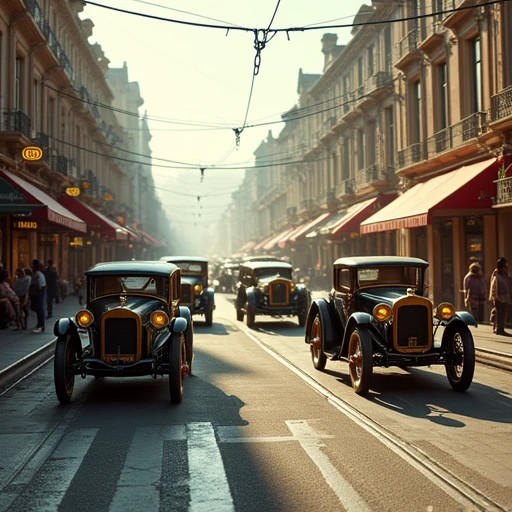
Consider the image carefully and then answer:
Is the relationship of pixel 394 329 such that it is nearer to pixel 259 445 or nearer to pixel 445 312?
pixel 445 312

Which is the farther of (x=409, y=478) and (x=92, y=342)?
(x=92, y=342)

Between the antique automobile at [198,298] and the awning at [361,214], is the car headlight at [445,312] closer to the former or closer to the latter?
the antique automobile at [198,298]

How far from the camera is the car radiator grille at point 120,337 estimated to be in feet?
32.3

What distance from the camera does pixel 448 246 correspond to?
25.8m

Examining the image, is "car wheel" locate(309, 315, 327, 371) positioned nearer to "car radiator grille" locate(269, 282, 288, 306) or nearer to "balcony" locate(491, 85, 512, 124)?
"car radiator grille" locate(269, 282, 288, 306)

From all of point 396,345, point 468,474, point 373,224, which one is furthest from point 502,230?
point 468,474

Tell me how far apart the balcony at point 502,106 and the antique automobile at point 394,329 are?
8941 mm

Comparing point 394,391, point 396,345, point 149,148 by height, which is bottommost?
point 394,391

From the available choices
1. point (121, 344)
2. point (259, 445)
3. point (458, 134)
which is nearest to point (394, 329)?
point (121, 344)

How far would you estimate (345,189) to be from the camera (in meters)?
40.9

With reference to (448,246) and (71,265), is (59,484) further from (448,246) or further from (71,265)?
(71,265)

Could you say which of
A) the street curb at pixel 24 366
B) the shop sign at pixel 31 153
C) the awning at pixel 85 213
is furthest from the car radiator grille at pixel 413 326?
the awning at pixel 85 213

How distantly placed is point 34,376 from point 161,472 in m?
6.89

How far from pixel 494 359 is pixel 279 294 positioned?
8.80 metres
